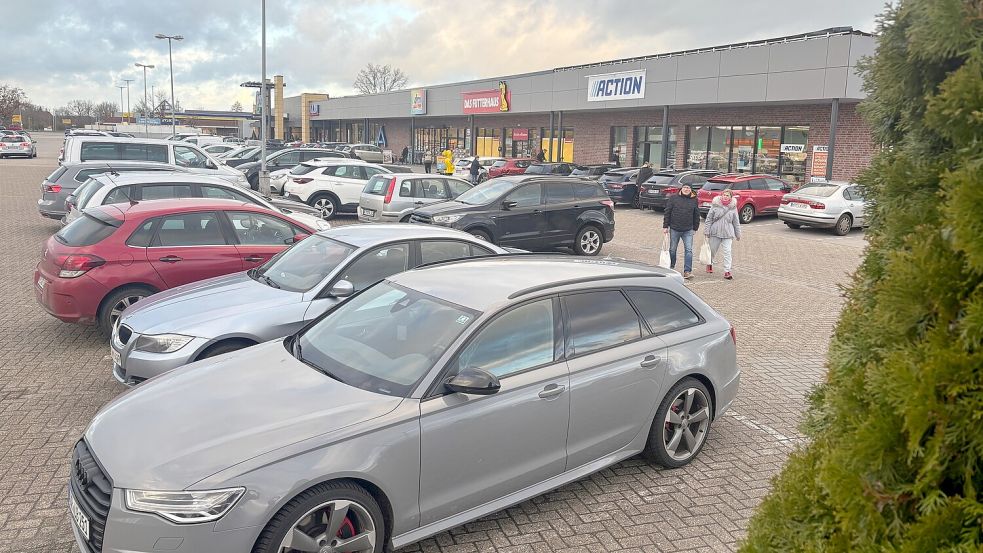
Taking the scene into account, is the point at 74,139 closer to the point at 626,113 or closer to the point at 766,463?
the point at 766,463

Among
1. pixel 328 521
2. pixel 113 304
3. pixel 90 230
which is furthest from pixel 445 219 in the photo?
pixel 328 521

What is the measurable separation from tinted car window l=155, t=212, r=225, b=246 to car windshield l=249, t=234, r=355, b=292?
1.51 meters

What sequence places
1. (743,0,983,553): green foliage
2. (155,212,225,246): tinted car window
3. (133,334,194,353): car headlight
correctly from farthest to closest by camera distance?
(155,212,225,246): tinted car window → (133,334,194,353): car headlight → (743,0,983,553): green foliage

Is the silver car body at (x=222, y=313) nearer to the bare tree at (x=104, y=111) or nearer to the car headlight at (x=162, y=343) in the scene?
the car headlight at (x=162, y=343)

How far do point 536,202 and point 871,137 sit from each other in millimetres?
12682

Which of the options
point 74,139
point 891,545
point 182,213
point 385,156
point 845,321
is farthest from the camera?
point 385,156

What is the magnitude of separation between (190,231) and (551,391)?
5.75 metres

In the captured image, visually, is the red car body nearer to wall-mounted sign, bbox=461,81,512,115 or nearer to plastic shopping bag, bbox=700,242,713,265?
wall-mounted sign, bbox=461,81,512,115

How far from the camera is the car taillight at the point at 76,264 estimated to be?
7.82 meters

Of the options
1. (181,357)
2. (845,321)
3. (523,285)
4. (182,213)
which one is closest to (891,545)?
(845,321)

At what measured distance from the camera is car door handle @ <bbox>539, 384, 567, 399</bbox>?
4.48m

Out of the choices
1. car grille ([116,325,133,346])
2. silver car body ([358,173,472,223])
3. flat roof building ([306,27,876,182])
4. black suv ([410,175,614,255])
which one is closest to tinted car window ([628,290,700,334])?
car grille ([116,325,133,346])

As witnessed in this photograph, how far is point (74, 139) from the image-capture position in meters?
19.3

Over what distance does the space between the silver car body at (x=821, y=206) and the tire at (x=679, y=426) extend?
1649 cm
